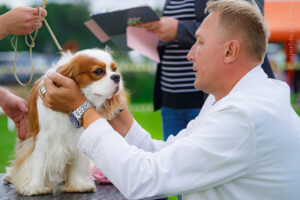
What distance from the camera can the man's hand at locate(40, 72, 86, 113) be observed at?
1.66 meters

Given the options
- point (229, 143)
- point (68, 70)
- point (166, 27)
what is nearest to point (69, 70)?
point (68, 70)

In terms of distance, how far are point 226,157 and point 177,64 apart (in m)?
1.75

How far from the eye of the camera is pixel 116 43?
3.02m

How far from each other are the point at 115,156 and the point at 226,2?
76 centimetres

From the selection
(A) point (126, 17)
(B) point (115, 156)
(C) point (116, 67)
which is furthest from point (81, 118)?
(A) point (126, 17)

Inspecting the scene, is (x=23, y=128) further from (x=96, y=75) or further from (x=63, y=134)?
(x=96, y=75)

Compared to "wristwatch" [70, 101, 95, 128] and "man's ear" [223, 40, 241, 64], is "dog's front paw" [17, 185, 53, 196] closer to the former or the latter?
"wristwatch" [70, 101, 95, 128]

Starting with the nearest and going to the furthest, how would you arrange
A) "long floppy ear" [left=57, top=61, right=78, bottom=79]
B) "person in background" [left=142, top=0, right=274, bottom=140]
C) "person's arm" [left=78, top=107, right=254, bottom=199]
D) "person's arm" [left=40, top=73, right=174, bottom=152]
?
"person's arm" [left=78, top=107, right=254, bottom=199], "person's arm" [left=40, top=73, right=174, bottom=152], "long floppy ear" [left=57, top=61, right=78, bottom=79], "person in background" [left=142, top=0, right=274, bottom=140]

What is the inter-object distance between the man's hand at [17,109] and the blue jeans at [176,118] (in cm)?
117

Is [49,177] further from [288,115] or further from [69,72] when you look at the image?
[288,115]

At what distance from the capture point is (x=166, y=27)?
2814mm

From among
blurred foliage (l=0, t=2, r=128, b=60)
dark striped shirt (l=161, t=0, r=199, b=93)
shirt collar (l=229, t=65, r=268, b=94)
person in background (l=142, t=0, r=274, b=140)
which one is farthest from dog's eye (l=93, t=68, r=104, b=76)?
blurred foliage (l=0, t=2, r=128, b=60)

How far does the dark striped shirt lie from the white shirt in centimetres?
150

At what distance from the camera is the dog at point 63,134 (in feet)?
6.19
